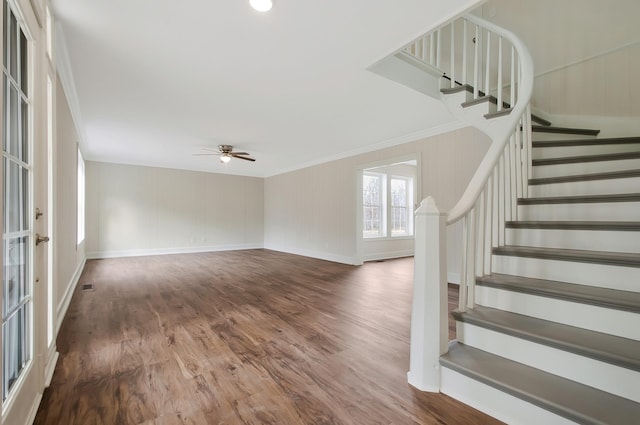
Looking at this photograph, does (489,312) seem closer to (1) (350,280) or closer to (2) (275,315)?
(2) (275,315)

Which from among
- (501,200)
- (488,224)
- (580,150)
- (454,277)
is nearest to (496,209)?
(501,200)

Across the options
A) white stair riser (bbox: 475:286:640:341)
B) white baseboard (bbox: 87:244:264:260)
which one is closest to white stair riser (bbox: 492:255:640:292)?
white stair riser (bbox: 475:286:640:341)

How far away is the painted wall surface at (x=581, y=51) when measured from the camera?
2840 mm

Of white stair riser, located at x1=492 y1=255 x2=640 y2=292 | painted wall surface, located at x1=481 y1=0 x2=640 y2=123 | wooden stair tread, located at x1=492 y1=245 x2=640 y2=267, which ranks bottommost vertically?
white stair riser, located at x1=492 y1=255 x2=640 y2=292

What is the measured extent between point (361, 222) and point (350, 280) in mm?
1579

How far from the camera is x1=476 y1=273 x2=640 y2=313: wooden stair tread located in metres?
1.39

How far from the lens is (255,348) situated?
7.07ft

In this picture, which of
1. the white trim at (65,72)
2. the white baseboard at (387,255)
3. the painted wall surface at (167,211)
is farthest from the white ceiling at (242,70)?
the white baseboard at (387,255)

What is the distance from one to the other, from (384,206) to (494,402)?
19.1ft

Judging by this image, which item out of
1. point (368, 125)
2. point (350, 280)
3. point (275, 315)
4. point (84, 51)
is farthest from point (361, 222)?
point (84, 51)

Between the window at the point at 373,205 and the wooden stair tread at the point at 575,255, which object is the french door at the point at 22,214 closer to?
the wooden stair tread at the point at 575,255

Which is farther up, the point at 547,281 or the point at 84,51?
the point at 84,51

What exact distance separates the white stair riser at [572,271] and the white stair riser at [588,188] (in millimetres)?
831

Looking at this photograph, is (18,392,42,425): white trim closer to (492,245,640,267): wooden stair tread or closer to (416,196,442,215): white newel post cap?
(416,196,442,215): white newel post cap
